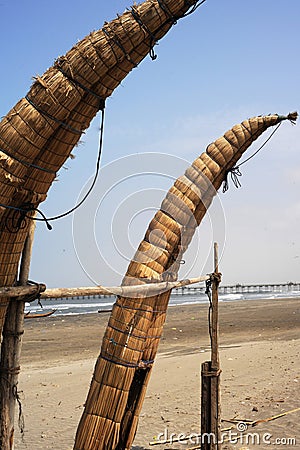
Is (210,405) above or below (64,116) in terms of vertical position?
below

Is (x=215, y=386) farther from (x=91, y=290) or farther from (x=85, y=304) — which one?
(x=85, y=304)

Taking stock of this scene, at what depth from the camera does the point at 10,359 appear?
4156mm

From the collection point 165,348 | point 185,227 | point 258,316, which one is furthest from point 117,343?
point 258,316

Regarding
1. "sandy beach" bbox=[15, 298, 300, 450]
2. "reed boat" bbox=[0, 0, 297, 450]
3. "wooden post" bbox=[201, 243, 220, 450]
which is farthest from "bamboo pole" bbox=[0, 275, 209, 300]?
"sandy beach" bbox=[15, 298, 300, 450]

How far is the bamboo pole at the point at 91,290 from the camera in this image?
3.88m

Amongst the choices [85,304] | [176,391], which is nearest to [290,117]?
[176,391]

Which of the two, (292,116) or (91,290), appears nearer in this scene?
(91,290)

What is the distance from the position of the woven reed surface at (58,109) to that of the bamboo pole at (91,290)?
0.12 metres

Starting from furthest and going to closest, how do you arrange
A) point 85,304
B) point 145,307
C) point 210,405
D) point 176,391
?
point 85,304 → point 176,391 → point 210,405 → point 145,307

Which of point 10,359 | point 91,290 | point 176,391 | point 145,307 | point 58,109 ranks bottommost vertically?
point 10,359

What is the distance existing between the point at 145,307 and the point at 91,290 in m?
0.94

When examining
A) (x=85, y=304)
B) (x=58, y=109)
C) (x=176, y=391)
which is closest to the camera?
(x=58, y=109)

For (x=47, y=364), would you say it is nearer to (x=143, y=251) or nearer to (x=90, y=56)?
(x=143, y=251)

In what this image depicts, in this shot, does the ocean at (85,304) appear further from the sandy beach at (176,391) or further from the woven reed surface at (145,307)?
the woven reed surface at (145,307)
